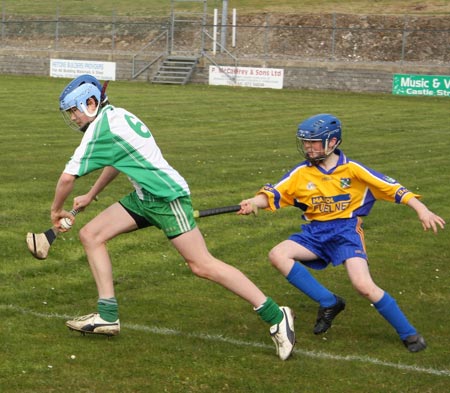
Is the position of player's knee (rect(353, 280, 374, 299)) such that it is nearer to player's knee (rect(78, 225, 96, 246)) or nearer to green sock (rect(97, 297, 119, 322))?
green sock (rect(97, 297, 119, 322))

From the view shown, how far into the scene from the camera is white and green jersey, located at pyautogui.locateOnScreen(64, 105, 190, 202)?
289 inches

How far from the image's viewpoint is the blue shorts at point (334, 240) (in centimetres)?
794

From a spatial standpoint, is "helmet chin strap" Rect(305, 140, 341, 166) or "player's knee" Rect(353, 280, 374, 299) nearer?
"player's knee" Rect(353, 280, 374, 299)

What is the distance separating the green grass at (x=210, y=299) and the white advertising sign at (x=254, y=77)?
72.5 ft

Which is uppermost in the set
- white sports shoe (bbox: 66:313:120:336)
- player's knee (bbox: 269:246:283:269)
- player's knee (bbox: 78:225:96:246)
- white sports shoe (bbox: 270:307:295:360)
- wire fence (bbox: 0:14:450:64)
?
player's knee (bbox: 78:225:96:246)

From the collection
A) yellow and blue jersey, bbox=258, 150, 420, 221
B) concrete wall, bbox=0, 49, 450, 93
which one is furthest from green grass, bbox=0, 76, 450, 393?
concrete wall, bbox=0, 49, 450, 93

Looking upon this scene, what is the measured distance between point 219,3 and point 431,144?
45.2 m

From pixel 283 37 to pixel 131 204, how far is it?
4804 cm

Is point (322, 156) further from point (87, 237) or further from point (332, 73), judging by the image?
point (332, 73)

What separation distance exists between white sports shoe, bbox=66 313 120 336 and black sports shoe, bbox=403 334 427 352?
2152mm

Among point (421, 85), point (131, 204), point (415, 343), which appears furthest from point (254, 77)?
point (415, 343)

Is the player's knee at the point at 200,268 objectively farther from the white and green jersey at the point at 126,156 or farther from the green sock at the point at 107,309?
the green sock at the point at 107,309

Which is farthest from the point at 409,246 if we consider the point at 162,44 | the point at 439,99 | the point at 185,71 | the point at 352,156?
the point at 162,44

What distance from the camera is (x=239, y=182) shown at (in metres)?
15.4
